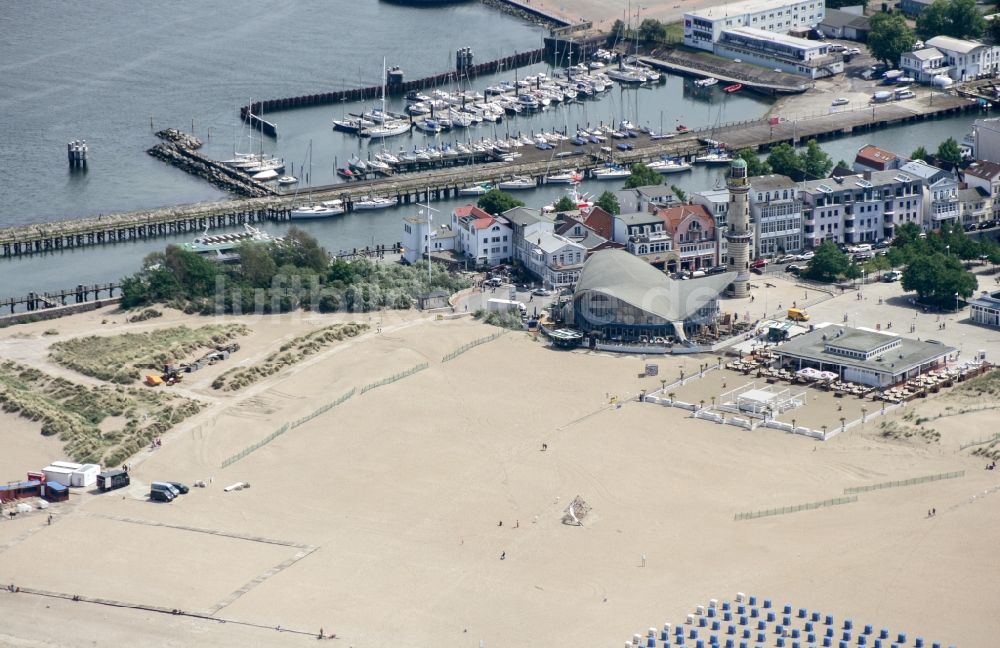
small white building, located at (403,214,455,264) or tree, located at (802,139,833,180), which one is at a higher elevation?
tree, located at (802,139,833,180)

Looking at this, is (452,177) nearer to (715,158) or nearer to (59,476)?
(715,158)

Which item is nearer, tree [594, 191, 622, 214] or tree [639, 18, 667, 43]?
tree [594, 191, 622, 214]

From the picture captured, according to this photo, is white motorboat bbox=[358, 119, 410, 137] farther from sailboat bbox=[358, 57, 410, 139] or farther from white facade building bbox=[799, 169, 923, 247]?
white facade building bbox=[799, 169, 923, 247]

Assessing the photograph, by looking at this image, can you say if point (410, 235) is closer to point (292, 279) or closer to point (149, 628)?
point (292, 279)

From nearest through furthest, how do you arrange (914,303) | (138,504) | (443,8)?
1. (138,504)
2. (914,303)
3. (443,8)

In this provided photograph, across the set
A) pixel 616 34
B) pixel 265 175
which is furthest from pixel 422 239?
pixel 616 34

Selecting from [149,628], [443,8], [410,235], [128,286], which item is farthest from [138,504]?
[443,8]

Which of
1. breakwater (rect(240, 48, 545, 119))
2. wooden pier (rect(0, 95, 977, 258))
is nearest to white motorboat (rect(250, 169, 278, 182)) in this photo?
wooden pier (rect(0, 95, 977, 258))
